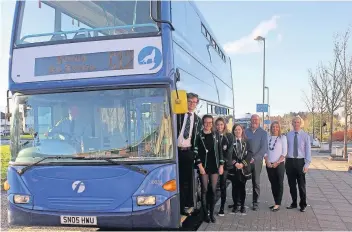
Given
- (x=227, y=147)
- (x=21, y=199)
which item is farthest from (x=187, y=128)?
(x=21, y=199)

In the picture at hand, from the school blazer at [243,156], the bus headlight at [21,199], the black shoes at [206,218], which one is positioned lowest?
the black shoes at [206,218]

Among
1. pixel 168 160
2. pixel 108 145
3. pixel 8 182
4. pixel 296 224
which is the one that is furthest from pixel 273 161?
pixel 8 182

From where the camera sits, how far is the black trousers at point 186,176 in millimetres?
5605

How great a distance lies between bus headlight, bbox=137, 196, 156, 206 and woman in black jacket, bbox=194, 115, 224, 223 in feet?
4.63

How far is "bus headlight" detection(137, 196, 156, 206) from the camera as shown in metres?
4.99

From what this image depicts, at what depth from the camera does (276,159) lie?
7.35 meters

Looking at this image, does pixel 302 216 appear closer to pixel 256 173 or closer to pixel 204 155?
pixel 256 173

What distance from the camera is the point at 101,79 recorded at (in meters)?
5.24

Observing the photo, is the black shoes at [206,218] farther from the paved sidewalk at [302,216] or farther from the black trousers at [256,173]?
the black trousers at [256,173]

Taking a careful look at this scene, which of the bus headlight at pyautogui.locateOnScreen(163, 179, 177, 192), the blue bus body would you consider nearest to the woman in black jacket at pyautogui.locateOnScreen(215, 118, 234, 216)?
the blue bus body

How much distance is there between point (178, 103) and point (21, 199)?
268cm

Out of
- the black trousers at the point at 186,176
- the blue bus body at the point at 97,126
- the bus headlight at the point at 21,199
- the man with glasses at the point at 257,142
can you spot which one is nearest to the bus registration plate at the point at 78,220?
the blue bus body at the point at 97,126

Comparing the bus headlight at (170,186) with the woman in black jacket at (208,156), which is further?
the woman in black jacket at (208,156)

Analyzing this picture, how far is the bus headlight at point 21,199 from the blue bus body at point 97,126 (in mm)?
14
